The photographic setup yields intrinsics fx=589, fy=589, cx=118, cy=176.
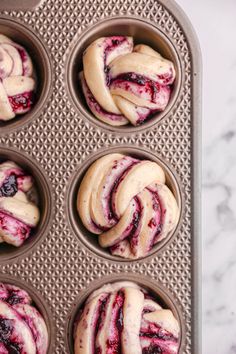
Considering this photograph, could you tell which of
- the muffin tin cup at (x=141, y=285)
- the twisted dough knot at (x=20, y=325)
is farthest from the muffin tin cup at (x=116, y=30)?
the twisted dough knot at (x=20, y=325)

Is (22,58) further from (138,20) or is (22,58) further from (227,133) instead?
(227,133)

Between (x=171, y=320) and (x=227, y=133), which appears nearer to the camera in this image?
(x=171, y=320)

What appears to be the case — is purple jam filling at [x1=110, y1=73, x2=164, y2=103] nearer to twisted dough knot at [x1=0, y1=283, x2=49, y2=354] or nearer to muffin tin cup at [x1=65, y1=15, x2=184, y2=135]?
muffin tin cup at [x1=65, y1=15, x2=184, y2=135]

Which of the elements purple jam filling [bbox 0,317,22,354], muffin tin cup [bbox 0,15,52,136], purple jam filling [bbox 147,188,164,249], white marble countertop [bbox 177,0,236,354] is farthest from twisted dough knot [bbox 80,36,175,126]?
purple jam filling [bbox 0,317,22,354]

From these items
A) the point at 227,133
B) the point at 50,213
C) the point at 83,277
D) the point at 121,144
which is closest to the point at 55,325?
the point at 83,277

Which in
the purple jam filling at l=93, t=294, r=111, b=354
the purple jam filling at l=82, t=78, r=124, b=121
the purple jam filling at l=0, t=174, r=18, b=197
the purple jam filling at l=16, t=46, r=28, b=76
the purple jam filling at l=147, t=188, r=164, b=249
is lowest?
the purple jam filling at l=93, t=294, r=111, b=354

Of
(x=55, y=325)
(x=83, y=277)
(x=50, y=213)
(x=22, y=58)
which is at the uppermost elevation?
(x=22, y=58)

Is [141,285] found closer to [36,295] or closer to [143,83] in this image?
[36,295]

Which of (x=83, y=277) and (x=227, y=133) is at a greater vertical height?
(x=227, y=133)
